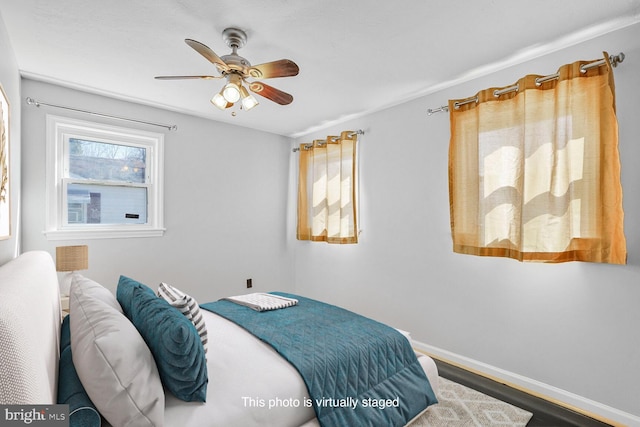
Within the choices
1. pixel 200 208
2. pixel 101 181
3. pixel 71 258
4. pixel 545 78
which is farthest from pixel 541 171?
pixel 101 181

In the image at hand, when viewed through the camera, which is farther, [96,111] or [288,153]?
[288,153]

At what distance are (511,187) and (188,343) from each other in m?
2.43

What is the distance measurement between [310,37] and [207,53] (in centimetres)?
74

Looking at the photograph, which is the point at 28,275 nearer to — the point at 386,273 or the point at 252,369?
the point at 252,369

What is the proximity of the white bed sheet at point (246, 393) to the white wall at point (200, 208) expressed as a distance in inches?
80.6

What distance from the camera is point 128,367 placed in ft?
3.70

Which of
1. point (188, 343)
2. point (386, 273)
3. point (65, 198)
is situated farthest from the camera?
point (386, 273)

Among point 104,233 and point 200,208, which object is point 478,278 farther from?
point 104,233

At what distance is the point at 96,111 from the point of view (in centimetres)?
318

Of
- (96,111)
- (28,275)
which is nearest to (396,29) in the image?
(28,275)

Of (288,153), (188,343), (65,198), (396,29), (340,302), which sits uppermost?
(396,29)

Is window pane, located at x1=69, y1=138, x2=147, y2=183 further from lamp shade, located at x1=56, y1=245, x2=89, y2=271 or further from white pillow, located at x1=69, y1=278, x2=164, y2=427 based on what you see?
white pillow, located at x1=69, y1=278, x2=164, y2=427

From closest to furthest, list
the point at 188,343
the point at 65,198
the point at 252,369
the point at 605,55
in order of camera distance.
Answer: the point at 188,343 < the point at 252,369 < the point at 605,55 < the point at 65,198

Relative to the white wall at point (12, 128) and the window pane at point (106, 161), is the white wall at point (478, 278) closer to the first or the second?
the window pane at point (106, 161)
